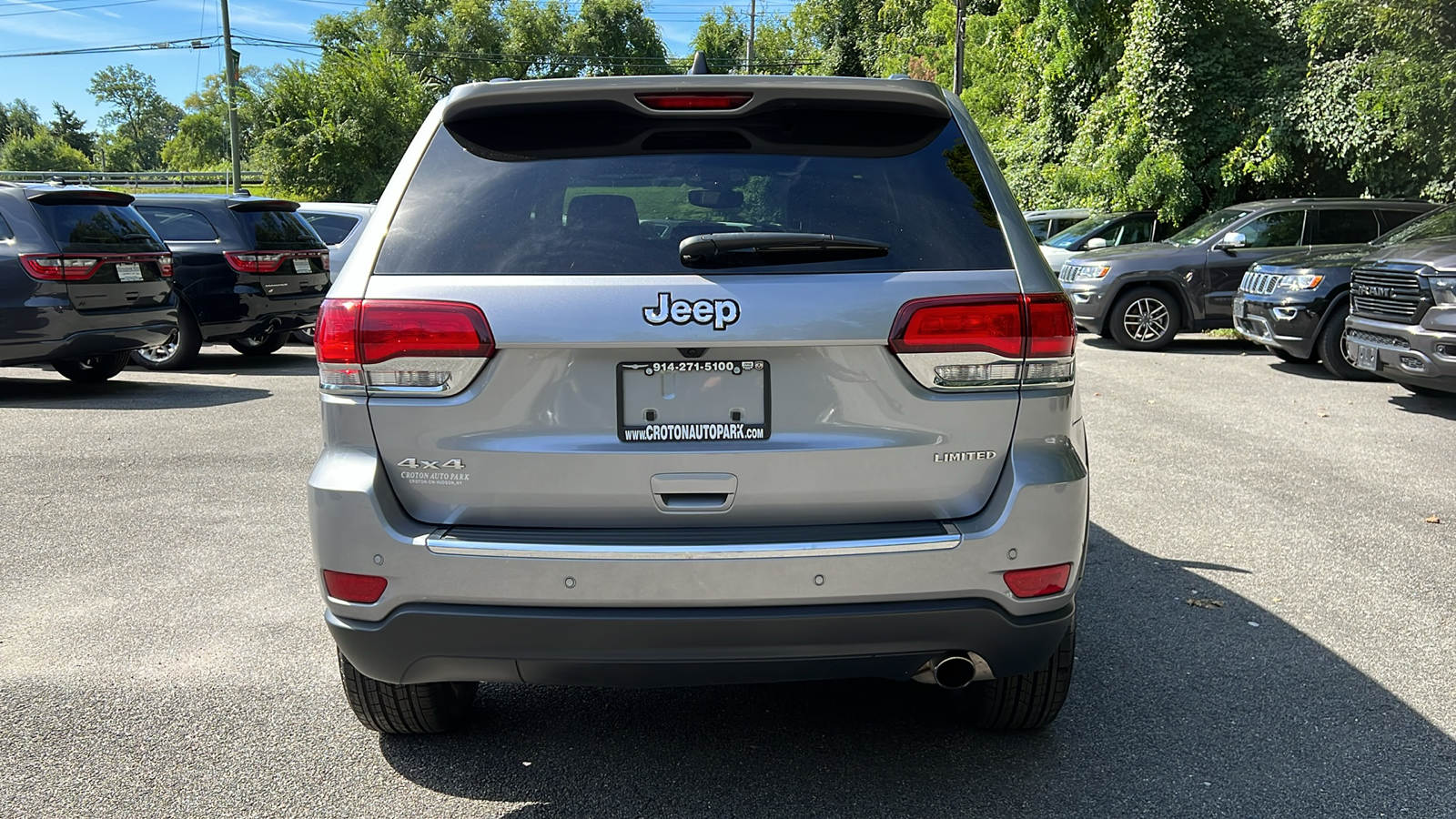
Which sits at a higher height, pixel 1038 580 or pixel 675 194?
pixel 675 194

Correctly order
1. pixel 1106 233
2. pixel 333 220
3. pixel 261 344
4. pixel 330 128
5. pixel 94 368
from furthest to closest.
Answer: pixel 330 128 < pixel 1106 233 < pixel 333 220 < pixel 261 344 < pixel 94 368

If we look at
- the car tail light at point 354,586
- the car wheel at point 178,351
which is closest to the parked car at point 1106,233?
the car wheel at point 178,351

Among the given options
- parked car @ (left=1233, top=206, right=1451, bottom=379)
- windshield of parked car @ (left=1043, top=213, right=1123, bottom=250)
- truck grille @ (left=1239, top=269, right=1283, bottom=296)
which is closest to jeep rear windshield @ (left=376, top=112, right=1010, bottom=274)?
parked car @ (left=1233, top=206, right=1451, bottom=379)

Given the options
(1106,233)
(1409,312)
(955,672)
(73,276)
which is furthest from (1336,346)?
(73,276)

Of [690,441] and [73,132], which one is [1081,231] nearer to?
[690,441]

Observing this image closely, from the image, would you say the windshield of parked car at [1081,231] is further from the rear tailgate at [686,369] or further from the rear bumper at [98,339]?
the rear tailgate at [686,369]

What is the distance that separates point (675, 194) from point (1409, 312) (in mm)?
8306

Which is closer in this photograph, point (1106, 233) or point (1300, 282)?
point (1300, 282)

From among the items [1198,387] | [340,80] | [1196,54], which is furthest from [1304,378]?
[340,80]

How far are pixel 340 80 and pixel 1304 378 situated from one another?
44349mm

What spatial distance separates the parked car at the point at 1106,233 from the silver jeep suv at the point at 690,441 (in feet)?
48.7

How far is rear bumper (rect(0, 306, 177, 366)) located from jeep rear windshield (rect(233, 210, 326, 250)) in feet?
5.74

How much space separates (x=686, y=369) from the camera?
108 inches

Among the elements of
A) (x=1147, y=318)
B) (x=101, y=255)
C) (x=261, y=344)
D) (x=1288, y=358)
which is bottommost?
(x=1288, y=358)
